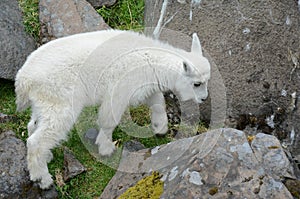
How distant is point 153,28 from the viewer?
10062mm

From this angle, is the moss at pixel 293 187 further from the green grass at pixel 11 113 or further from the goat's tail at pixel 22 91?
the green grass at pixel 11 113

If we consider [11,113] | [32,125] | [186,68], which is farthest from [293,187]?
[11,113]

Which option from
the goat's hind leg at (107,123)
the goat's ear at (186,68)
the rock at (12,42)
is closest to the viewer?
the goat's ear at (186,68)

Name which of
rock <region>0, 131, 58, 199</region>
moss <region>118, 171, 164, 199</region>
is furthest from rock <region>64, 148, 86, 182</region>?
moss <region>118, 171, 164, 199</region>

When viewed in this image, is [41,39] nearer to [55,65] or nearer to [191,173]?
[55,65]

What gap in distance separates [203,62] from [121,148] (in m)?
1.73

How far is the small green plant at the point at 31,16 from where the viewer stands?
11.0 meters

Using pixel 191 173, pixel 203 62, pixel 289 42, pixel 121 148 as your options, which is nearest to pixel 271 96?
pixel 289 42

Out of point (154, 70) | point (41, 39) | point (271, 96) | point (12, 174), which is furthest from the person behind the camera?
point (41, 39)

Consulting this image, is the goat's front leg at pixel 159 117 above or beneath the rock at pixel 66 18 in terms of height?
beneath

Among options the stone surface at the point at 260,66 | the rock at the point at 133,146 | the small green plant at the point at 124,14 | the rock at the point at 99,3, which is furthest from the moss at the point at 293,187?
the rock at the point at 99,3

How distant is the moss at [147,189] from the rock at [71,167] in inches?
62.6

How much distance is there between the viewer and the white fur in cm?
766

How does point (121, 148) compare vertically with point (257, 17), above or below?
below
